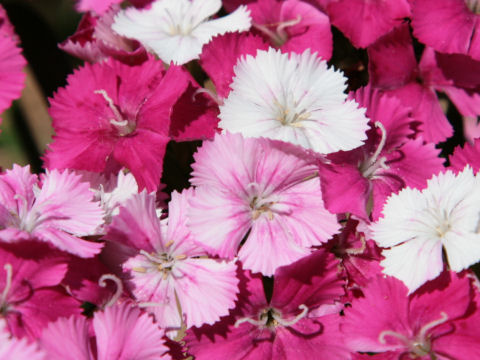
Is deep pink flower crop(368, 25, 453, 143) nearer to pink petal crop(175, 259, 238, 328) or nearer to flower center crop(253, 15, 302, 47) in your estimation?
flower center crop(253, 15, 302, 47)

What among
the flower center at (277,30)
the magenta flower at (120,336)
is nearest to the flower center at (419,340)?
the magenta flower at (120,336)

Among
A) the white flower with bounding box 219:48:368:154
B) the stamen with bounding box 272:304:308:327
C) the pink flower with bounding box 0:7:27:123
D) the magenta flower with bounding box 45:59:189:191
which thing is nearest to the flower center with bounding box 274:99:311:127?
the white flower with bounding box 219:48:368:154

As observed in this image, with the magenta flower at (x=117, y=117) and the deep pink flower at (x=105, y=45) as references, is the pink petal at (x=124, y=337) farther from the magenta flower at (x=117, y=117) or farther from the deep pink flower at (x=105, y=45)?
the deep pink flower at (x=105, y=45)

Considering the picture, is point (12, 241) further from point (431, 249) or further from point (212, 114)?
point (431, 249)

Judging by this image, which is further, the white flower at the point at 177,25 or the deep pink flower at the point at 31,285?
the white flower at the point at 177,25

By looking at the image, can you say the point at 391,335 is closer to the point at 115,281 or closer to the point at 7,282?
the point at 115,281
